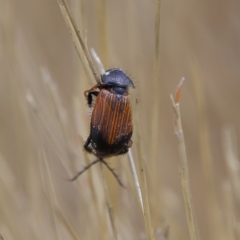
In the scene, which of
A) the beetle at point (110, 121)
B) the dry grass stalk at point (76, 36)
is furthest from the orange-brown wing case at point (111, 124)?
the dry grass stalk at point (76, 36)

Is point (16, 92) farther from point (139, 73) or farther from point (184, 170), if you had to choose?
point (184, 170)

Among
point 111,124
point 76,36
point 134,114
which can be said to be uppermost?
point 76,36

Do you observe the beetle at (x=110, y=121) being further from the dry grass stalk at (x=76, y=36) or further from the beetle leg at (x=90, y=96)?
the dry grass stalk at (x=76, y=36)

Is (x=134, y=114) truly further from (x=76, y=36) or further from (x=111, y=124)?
(x=111, y=124)

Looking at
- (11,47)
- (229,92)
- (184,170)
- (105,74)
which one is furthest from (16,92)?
(229,92)

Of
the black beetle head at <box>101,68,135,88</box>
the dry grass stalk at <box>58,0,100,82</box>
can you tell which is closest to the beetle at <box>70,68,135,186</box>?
the black beetle head at <box>101,68,135,88</box>

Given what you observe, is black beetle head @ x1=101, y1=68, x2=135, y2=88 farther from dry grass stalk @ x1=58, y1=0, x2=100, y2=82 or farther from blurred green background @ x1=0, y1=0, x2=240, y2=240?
dry grass stalk @ x1=58, y1=0, x2=100, y2=82

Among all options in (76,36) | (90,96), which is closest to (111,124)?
(90,96)
